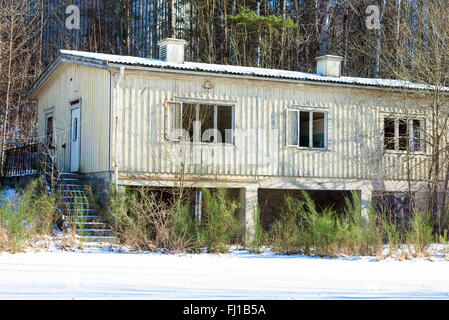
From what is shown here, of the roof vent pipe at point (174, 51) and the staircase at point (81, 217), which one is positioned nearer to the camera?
the staircase at point (81, 217)

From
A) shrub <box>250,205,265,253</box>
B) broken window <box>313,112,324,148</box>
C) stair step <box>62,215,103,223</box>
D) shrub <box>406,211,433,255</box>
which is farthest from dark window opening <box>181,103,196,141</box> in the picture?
shrub <box>406,211,433,255</box>

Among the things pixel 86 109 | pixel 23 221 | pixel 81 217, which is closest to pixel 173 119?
pixel 86 109

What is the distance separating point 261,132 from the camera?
19.0m

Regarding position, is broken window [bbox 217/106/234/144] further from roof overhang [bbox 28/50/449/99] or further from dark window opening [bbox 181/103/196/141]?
roof overhang [bbox 28/50/449/99]

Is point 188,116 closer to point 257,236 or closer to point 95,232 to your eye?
point 95,232

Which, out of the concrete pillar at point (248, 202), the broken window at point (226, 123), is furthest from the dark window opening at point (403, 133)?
the broken window at point (226, 123)

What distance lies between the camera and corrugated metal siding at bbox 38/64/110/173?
58.2 ft

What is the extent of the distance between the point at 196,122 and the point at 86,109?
3388 mm

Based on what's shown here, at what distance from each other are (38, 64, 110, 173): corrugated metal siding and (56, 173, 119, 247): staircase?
75 cm

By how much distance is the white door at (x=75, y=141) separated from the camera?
19.4 metres

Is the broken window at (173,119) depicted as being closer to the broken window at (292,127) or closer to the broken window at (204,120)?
the broken window at (204,120)

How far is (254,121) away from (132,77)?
3784 millimetres

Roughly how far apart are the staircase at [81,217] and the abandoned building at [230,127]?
577 mm

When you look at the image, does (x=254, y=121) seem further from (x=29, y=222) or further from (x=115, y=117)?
(x=29, y=222)
